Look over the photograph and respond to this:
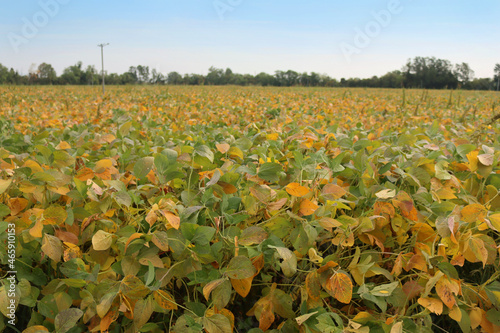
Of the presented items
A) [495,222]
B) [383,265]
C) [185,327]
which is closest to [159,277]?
[185,327]

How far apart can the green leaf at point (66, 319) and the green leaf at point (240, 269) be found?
442 millimetres

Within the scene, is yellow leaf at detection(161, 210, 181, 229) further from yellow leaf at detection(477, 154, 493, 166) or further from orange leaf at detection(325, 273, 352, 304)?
yellow leaf at detection(477, 154, 493, 166)

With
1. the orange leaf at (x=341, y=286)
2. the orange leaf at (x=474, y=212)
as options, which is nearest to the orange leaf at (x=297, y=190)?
the orange leaf at (x=341, y=286)

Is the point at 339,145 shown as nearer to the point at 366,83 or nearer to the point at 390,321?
the point at 390,321

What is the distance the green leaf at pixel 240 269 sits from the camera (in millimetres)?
1004

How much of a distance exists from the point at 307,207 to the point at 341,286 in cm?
26

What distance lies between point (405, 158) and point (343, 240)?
0.86m

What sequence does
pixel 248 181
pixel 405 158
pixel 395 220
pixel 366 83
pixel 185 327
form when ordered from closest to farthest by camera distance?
pixel 185 327 → pixel 395 220 → pixel 248 181 → pixel 405 158 → pixel 366 83

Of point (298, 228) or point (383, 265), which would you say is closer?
point (298, 228)

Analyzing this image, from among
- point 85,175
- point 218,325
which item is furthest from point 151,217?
point 85,175

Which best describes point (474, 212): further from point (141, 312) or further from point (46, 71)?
point (46, 71)

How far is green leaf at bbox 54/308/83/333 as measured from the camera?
101cm

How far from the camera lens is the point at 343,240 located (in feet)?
3.94

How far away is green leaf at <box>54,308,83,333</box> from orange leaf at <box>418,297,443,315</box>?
1.04m
